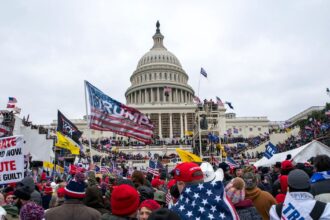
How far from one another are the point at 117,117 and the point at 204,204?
12.4 meters

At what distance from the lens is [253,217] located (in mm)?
4484

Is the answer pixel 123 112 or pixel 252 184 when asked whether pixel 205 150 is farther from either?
pixel 252 184

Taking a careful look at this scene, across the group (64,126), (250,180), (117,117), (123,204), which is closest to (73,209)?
(123,204)

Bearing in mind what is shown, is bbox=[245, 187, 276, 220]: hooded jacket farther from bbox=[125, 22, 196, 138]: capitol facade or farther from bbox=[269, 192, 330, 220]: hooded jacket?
bbox=[125, 22, 196, 138]: capitol facade

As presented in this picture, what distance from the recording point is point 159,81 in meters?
104

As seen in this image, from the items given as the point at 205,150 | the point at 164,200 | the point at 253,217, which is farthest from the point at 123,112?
the point at 205,150

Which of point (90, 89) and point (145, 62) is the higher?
point (145, 62)

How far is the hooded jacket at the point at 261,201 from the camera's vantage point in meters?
5.34

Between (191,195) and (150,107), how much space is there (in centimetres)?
8645

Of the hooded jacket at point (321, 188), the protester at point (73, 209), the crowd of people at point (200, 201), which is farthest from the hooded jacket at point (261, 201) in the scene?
the protester at point (73, 209)

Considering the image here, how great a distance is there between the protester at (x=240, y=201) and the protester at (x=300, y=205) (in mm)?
533

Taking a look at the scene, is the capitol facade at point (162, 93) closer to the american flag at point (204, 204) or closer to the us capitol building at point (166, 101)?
the us capitol building at point (166, 101)

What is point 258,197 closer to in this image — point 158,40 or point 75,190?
point 75,190

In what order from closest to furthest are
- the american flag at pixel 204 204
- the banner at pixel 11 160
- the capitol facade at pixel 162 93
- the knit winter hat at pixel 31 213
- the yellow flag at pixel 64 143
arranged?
the american flag at pixel 204 204 < the knit winter hat at pixel 31 213 < the banner at pixel 11 160 < the yellow flag at pixel 64 143 < the capitol facade at pixel 162 93
